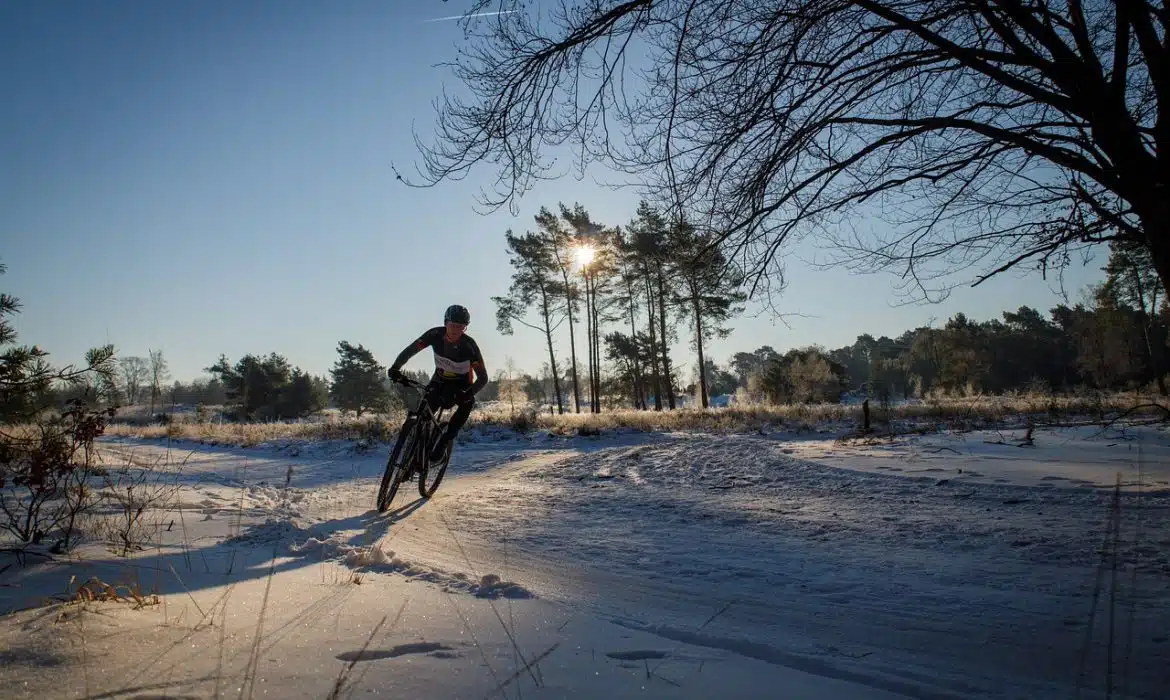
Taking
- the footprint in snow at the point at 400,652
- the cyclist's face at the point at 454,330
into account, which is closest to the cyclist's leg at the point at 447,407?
the cyclist's face at the point at 454,330

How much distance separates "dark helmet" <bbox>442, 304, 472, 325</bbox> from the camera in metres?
6.52

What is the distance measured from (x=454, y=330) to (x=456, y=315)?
0.56ft

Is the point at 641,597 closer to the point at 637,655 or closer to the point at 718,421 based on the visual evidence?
the point at 637,655

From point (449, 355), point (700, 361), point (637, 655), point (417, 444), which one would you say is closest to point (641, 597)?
point (637, 655)

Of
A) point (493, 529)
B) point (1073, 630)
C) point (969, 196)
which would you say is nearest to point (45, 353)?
point (493, 529)

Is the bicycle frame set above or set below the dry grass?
above

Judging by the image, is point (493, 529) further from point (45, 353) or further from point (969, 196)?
point (969, 196)

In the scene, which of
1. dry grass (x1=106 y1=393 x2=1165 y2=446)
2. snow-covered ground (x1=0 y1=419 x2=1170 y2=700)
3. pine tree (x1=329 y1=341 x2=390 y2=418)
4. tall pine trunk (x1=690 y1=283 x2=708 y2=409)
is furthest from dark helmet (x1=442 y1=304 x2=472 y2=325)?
pine tree (x1=329 y1=341 x2=390 y2=418)

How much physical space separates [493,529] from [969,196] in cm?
490

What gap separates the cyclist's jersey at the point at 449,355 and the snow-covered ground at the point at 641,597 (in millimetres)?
1406

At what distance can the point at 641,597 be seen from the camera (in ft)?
9.42

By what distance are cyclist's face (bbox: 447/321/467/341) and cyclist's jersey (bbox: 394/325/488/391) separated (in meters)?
0.05

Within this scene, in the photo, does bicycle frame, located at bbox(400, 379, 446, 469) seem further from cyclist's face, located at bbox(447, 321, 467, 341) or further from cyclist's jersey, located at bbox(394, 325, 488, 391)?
cyclist's face, located at bbox(447, 321, 467, 341)

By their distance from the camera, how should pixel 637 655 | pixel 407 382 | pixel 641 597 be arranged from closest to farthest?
pixel 637 655, pixel 641 597, pixel 407 382
